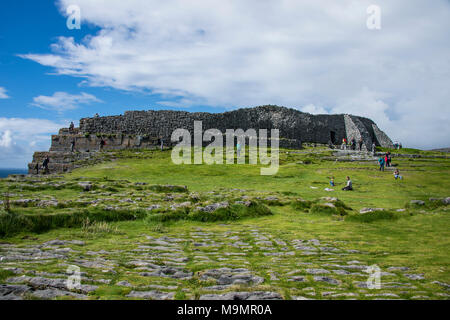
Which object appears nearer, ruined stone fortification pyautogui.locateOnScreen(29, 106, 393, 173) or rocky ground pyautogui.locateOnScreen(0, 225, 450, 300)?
rocky ground pyautogui.locateOnScreen(0, 225, 450, 300)

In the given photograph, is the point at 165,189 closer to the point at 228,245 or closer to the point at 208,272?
the point at 228,245

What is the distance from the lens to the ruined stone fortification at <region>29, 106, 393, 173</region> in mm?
45594

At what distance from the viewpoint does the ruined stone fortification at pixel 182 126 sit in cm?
4559

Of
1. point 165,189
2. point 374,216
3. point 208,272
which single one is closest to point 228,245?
point 208,272

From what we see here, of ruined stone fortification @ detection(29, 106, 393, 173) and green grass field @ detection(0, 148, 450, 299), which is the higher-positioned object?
ruined stone fortification @ detection(29, 106, 393, 173)

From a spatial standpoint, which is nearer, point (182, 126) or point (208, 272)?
point (208, 272)

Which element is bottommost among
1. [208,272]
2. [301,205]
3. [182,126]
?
[301,205]

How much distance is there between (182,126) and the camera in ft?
187

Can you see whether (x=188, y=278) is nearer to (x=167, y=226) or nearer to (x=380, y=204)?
(x=167, y=226)

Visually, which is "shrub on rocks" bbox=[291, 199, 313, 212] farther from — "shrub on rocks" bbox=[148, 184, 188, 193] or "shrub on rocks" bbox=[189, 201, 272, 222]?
"shrub on rocks" bbox=[148, 184, 188, 193]

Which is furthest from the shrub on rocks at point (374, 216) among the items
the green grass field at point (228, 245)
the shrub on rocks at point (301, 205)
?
the shrub on rocks at point (301, 205)

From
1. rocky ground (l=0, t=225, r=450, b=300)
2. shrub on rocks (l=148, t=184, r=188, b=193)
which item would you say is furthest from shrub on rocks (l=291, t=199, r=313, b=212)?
shrub on rocks (l=148, t=184, r=188, b=193)

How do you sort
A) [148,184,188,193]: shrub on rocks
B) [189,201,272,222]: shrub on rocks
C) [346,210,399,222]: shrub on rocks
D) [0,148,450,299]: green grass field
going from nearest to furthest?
1. [0,148,450,299]: green grass field
2. [346,210,399,222]: shrub on rocks
3. [189,201,272,222]: shrub on rocks
4. [148,184,188,193]: shrub on rocks
